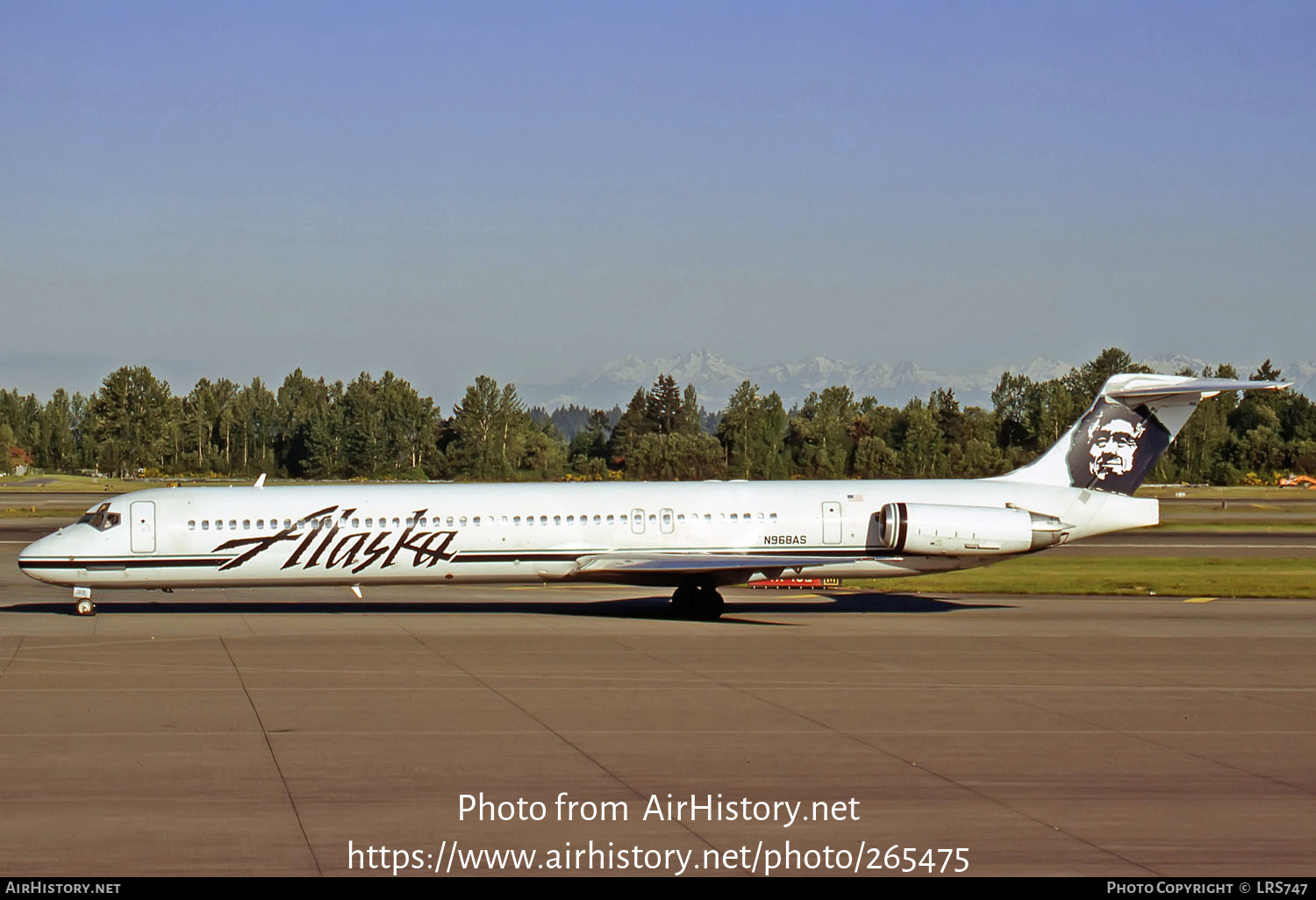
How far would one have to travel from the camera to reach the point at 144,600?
34.2 metres

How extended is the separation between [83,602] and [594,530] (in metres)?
11.6

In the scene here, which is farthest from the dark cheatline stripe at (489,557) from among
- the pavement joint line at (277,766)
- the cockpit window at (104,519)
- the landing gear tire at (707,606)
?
the pavement joint line at (277,766)

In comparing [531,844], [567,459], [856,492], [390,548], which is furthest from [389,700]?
[567,459]

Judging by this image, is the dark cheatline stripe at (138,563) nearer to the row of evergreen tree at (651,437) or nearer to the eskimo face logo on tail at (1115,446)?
the eskimo face logo on tail at (1115,446)

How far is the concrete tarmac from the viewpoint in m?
11.4

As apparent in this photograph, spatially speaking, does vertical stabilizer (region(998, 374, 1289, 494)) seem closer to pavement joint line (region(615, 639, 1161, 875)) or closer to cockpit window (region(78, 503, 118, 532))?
pavement joint line (region(615, 639, 1161, 875))

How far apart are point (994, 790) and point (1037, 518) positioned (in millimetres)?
18274

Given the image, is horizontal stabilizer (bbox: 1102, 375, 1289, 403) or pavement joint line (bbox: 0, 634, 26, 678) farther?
horizontal stabilizer (bbox: 1102, 375, 1289, 403)

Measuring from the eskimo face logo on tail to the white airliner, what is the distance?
60mm

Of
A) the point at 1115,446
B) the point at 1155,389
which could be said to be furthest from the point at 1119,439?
the point at 1155,389

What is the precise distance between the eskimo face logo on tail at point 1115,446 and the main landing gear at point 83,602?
76.3ft

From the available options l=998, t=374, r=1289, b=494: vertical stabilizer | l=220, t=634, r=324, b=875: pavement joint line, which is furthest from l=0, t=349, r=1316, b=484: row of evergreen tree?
l=220, t=634, r=324, b=875: pavement joint line

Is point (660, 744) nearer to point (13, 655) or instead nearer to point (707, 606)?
point (13, 655)

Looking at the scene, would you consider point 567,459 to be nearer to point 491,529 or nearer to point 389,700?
point 491,529
